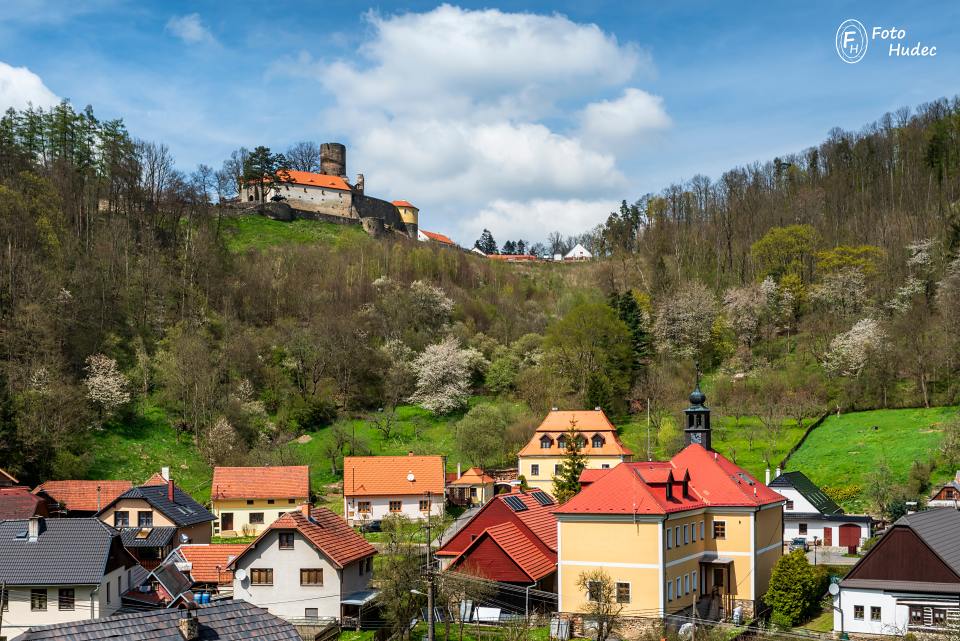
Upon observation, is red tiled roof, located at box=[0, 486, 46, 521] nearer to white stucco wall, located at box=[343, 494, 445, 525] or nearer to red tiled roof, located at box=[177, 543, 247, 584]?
red tiled roof, located at box=[177, 543, 247, 584]

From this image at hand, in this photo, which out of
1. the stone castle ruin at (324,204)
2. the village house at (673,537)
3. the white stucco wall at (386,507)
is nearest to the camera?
the village house at (673,537)

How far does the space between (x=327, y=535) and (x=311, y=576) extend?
1.74 metres

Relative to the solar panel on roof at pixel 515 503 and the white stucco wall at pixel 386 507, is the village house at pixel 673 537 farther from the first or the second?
the white stucco wall at pixel 386 507

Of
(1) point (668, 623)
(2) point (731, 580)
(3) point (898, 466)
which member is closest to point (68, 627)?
(1) point (668, 623)

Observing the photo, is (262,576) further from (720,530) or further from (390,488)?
(390,488)

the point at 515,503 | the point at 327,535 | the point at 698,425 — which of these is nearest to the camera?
the point at 327,535

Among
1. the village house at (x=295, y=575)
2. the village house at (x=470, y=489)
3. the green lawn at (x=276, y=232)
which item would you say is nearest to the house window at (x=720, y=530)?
the village house at (x=295, y=575)

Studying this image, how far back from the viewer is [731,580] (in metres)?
36.8

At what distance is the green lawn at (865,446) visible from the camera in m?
51.8

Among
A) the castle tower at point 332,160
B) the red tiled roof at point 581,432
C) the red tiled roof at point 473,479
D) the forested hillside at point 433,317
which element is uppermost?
the castle tower at point 332,160

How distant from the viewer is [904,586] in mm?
30016

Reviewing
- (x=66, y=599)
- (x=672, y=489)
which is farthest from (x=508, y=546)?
(x=66, y=599)

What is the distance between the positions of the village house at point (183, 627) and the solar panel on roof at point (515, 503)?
67.1 feet

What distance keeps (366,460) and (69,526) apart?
2347 centimetres
